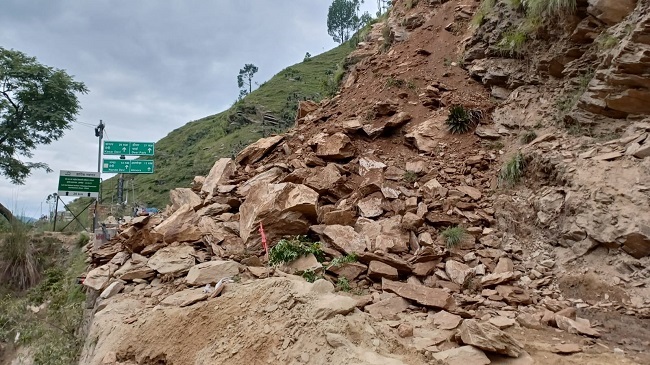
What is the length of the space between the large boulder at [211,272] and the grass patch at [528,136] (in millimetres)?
5234

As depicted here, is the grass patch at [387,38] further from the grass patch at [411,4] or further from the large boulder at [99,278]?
the large boulder at [99,278]

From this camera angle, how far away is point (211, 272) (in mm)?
4707

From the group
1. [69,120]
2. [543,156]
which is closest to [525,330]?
[543,156]

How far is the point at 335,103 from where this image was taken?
9.93 m

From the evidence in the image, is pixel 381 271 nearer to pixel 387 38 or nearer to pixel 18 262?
pixel 18 262

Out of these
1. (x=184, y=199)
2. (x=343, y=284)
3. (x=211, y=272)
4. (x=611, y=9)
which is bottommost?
(x=343, y=284)

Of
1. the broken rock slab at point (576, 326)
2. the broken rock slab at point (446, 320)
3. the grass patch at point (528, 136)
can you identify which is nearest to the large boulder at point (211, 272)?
the broken rock slab at point (446, 320)

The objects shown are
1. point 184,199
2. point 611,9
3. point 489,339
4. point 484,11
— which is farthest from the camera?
point 484,11

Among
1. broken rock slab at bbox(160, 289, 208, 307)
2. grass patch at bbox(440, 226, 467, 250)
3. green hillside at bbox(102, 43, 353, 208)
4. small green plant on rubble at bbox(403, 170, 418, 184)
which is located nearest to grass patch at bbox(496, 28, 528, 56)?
small green plant on rubble at bbox(403, 170, 418, 184)

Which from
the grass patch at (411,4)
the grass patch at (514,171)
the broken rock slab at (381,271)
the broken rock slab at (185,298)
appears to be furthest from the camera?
the grass patch at (411,4)

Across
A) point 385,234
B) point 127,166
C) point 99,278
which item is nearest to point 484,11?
point 385,234

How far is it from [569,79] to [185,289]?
6934 millimetres

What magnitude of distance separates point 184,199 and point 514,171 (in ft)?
19.5

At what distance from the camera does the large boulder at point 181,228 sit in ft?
18.9
